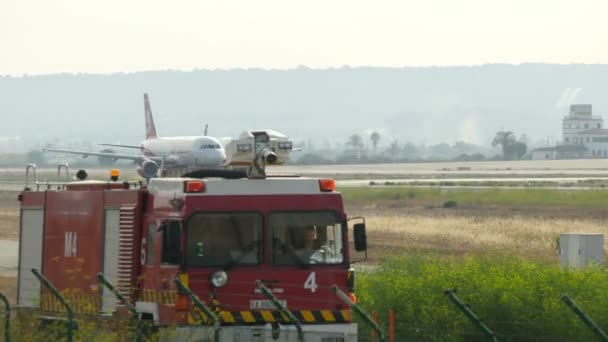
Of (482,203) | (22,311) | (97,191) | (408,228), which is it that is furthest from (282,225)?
(482,203)

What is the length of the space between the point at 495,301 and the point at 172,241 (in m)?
5.10

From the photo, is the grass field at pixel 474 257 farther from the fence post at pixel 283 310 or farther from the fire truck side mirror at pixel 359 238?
the fence post at pixel 283 310

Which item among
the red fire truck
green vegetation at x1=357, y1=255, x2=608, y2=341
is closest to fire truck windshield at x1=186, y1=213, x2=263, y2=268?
the red fire truck

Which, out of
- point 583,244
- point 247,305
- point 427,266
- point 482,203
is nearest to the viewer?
point 247,305

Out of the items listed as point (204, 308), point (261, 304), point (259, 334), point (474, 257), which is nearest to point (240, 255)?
point (261, 304)

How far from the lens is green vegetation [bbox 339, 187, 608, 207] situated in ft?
247

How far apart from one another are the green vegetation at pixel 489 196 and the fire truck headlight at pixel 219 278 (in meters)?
57.4

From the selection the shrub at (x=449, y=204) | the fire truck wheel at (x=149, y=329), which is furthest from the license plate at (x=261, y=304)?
the shrub at (x=449, y=204)

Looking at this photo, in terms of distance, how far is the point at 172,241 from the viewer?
16.5 meters

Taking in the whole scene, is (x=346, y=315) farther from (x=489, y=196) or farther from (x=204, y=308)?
(x=489, y=196)

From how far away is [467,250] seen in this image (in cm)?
4253

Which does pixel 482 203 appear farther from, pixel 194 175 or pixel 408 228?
pixel 194 175

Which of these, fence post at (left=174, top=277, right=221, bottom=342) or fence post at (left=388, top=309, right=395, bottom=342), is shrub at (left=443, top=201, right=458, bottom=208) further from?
fence post at (left=174, top=277, right=221, bottom=342)

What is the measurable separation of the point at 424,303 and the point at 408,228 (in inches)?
1430
